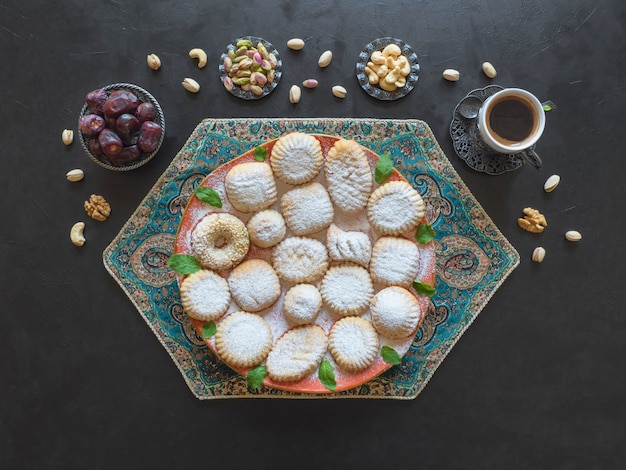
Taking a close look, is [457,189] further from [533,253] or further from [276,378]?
[276,378]

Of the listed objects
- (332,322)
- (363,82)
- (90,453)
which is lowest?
(90,453)

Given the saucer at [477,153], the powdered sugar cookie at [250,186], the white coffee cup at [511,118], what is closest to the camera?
the powdered sugar cookie at [250,186]

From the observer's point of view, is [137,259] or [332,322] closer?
[332,322]

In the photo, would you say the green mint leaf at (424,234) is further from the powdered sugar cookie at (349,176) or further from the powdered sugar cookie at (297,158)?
the powdered sugar cookie at (297,158)

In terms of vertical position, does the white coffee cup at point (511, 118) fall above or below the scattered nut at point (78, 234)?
above

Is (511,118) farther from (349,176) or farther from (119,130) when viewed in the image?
(119,130)

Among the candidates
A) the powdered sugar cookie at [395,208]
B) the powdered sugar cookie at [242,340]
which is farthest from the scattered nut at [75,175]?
the powdered sugar cookie at [395,208]

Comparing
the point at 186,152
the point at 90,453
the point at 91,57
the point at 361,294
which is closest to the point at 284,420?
the point at 361,294

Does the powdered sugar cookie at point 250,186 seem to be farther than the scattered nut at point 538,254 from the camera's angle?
No

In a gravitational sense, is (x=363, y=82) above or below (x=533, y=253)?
above
